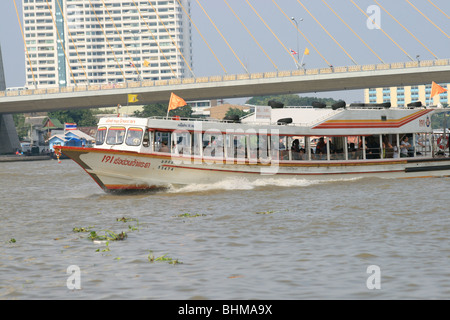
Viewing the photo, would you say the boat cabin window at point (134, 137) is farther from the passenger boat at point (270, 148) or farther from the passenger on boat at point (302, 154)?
the passenger on boat at point (302, 154)

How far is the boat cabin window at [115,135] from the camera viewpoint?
25078 millimetres

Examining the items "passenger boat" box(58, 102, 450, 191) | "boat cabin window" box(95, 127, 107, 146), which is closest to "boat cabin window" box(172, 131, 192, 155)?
"passenger boat" box(58, 102, 450, 191)

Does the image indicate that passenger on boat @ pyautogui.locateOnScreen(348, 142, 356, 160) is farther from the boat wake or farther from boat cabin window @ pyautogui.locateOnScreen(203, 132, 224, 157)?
boat cabin window @ pyautogui.locateOnScreen(203, 132, 224, 157)

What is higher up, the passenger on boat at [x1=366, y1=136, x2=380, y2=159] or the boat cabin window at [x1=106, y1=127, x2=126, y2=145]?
the boat cabin window at [x1=106, y1=127, x2=126, y2=145]

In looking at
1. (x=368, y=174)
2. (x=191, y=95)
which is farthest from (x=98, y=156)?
(x=191, y=95)

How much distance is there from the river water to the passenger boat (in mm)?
1484

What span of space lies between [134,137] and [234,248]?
40.4 feet

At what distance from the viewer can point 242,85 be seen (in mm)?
85625

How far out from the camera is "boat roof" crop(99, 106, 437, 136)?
2728cm

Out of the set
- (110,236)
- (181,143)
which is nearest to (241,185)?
(181,143)

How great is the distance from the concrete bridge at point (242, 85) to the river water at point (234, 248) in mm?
57691

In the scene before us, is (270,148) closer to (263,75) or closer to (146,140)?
(146,140)

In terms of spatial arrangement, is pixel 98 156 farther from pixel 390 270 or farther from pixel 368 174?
pixel 390 270

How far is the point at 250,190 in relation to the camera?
86.2 ft
